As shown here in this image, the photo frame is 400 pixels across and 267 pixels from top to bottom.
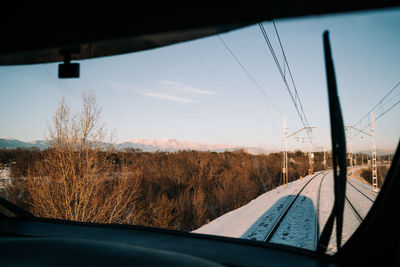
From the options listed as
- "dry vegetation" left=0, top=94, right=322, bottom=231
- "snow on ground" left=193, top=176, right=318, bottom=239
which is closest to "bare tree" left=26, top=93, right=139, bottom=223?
"dry vegetation" left=0, top=94, right=322, bottom=231

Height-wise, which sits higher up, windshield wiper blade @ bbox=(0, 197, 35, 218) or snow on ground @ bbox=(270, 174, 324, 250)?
windshield wiper blade @ bbox=(0, 197, 35, 218)

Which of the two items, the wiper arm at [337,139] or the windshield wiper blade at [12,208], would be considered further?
the windshield wiper blade at [12,208]

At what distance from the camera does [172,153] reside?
47.2 m

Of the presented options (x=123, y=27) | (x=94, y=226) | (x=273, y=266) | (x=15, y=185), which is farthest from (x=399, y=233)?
(x=15, y=185)

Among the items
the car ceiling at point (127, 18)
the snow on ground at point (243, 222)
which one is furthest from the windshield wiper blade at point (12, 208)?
the snow on ground at point (243, 222)

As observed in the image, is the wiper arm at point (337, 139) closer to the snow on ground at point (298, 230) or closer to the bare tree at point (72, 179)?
the snow on ground at point (298, 230)

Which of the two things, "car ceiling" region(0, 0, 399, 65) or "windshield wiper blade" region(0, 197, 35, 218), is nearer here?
"car ceiling" region(0, 0, 399, 65)

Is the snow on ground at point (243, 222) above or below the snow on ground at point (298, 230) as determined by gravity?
below

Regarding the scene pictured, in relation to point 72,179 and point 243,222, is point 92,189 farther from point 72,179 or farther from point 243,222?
point 243,222

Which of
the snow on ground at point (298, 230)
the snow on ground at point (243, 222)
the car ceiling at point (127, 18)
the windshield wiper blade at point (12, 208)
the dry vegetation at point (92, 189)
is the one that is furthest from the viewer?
the dry vegetation at point (92, 189)

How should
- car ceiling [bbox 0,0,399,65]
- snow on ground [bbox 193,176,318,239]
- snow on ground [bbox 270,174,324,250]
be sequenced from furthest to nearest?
snow on ground [bbox 193,176,318,239] → snow on ground [bbox 270,174,324,250] → car ceiling [bbox 0,0,399,65]

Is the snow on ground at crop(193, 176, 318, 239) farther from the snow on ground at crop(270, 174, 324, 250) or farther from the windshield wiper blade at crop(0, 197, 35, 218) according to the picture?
the windshield wiper blade at crop(0, 197, 35, 218)

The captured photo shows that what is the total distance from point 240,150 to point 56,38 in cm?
5081

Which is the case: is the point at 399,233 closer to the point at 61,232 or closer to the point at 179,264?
the point at 179,264
